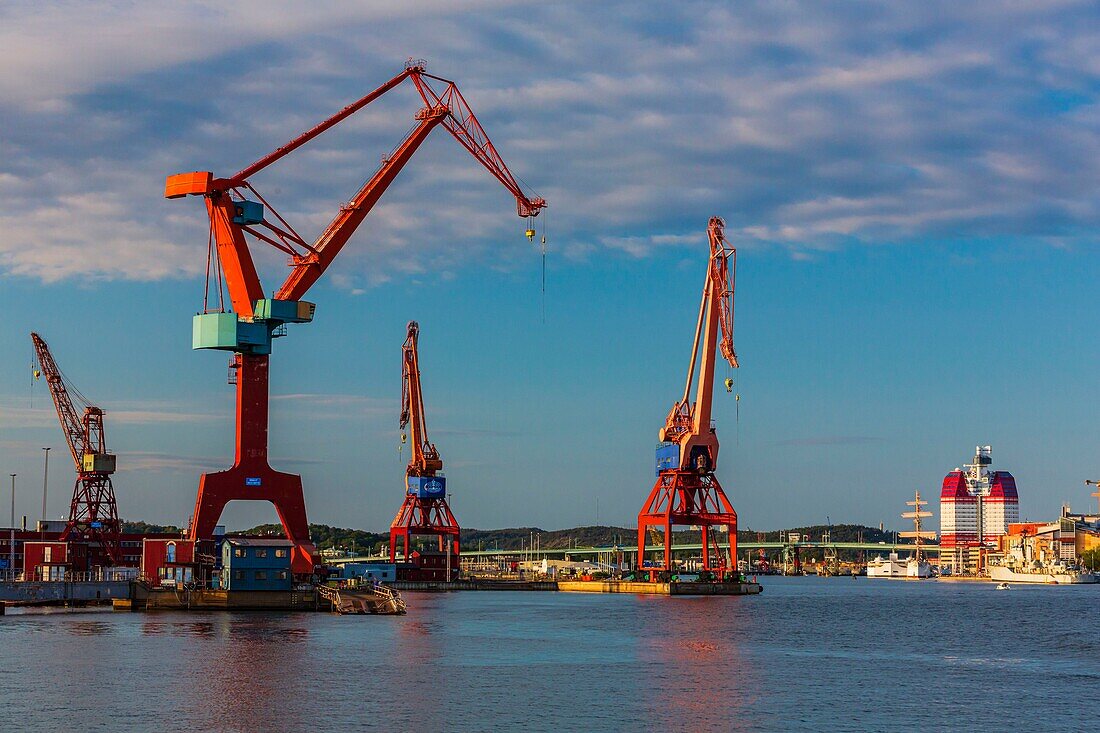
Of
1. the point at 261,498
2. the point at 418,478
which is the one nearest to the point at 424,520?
the point at 418,478

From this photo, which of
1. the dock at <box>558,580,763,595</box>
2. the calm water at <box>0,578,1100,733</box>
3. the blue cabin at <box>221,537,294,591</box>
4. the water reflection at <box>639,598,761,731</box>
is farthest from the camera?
the dock at <box>558,580,763,595</box>

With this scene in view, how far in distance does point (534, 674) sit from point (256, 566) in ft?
131

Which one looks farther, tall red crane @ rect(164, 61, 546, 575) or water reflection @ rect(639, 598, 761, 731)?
tall red crane @ rect(164, 61, 546, 575)

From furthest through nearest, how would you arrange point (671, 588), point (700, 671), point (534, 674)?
point (671, 588)
point (700, 671)
point (534, 674)

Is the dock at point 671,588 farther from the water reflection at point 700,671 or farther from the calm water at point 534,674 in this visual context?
the calm water at point 534,674

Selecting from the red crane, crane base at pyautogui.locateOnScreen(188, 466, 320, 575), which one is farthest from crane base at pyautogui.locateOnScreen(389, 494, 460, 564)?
crane base at pyautogui.locateOnScreen(188, 466, 320, 575)

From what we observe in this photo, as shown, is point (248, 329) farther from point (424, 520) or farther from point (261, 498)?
point (424, 520)

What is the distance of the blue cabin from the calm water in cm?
396

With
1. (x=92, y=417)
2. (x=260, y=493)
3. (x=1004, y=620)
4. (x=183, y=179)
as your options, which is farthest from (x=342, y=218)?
(x=1004, y=620)

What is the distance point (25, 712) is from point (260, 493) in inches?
1956

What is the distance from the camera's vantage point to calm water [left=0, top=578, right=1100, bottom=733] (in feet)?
137

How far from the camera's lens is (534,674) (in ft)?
177

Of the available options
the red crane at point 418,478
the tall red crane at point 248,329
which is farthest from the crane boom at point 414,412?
the tall red crane at point 248,329

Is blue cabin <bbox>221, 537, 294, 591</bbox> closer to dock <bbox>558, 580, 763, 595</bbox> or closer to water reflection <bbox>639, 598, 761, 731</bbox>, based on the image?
water reflection <bbox>639, 598, 761, 731</bbox>
